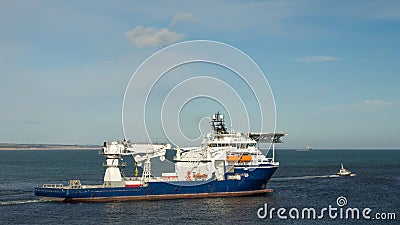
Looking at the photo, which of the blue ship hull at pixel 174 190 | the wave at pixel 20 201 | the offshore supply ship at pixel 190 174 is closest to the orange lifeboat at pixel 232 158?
the offshore supply ship at pixel 190 174

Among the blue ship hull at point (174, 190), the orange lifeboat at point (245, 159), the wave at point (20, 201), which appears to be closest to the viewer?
the wave at point (20, 201)

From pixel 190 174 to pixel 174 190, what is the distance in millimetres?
4420

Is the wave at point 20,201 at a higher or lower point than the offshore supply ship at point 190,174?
lower

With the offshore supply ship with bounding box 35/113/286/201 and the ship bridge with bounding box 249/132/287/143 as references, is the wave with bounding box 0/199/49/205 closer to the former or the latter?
the offshore supply ship with bounding box 35/113/286/201

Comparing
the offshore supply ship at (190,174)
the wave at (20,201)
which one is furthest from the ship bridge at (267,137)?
the wave at (20,201)

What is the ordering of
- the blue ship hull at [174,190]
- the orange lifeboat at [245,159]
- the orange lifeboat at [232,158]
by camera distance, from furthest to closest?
1. the orange lifeboat at [245,159]
2. the orange lifeboat at [232,158]
3. the blue ship hull at [174,190]

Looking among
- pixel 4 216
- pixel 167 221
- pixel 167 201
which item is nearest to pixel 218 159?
pixel 167 201

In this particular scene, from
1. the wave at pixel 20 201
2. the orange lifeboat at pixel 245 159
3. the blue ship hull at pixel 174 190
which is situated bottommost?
the wave at pixel 20 201

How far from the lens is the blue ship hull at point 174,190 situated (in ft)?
189

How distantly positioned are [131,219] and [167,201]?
11374 mm

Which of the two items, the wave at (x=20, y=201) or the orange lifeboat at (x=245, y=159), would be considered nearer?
the wave at (x=20, y=201)

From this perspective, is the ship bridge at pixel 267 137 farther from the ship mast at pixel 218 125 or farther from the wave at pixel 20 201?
the wave at pixel 20 201

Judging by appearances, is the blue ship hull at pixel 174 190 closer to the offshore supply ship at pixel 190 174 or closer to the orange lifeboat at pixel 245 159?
the offshore supply ship at pixel 190 174

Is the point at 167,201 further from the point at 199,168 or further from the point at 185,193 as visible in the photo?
the point at 199,168
